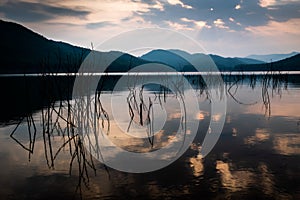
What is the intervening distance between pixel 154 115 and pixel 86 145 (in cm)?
639

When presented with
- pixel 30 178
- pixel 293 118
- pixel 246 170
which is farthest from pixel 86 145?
pixel 293 118

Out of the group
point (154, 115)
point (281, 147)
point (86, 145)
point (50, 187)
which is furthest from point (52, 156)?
point (154, 115)

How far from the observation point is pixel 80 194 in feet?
20.0

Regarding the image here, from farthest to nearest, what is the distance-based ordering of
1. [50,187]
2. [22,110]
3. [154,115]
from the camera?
1. [22,110]
2. [154,115]
3. [50,187]

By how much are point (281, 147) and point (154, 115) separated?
302 inches

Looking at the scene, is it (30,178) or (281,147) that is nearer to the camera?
(30,178)

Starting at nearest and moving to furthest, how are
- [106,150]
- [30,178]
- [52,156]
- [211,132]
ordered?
1. [30,178]
2. [52,156]
3. [106,150]
4. [211,132]

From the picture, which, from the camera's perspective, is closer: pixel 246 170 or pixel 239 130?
pixel 246 170

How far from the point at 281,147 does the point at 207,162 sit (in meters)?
2.72

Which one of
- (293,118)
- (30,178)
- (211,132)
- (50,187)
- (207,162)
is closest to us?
(50,187)

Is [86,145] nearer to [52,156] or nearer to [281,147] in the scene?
[52,156]

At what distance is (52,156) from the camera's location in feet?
28.8

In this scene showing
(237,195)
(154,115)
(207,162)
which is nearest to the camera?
(237,195)

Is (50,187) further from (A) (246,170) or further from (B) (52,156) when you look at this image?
(A) (246,170)
